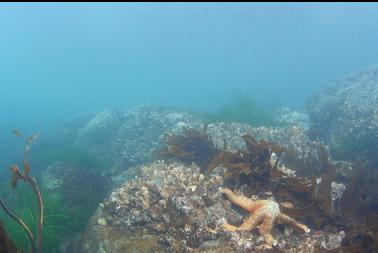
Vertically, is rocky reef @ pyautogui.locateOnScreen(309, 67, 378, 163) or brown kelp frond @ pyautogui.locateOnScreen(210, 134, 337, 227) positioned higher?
brown kelp frond @ pyautogui.locateOnScreen(210, 134, 337, 227)

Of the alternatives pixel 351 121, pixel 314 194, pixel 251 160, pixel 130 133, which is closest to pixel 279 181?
pixel 314 194

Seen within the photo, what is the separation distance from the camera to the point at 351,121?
12.8 meters

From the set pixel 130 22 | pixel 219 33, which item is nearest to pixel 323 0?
pixel 219 33

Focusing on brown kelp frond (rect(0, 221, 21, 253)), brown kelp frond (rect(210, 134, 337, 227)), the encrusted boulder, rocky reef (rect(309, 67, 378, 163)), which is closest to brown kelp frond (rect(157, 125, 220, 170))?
brown kelp frond (rect(210, 134, 337, 227))

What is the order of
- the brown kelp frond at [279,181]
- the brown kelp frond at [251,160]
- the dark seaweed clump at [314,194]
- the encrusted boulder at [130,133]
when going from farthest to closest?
1. the encrusted boulder at [130,133]
2. the brown kelp frond at [251,160]
3. the brown kelp frond at [279,181]
4. the dark seaweed clump at [314,194]

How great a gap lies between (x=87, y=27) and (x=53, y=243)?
16689 centimetres

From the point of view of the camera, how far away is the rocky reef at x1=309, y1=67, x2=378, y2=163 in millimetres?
11055

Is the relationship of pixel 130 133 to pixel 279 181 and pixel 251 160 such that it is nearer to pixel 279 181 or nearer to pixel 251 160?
pixel 251 160

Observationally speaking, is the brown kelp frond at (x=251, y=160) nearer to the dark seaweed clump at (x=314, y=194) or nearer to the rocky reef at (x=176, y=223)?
the dark seaweed clump at (x=314, y=194)

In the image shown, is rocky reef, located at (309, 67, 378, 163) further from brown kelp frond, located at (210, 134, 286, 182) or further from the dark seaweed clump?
brown kelp frond, located at (210, 134, 286, 182)

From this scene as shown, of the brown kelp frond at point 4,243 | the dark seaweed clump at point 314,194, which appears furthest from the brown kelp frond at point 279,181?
the brown kelp frond at point 4,243

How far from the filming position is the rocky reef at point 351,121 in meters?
11.1

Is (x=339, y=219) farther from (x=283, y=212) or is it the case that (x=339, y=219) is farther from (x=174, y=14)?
(x=174, y=14)

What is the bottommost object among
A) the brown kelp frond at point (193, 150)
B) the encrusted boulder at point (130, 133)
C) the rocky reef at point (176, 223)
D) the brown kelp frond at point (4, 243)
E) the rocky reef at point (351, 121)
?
the encrusted boulder at point (130, 133)
